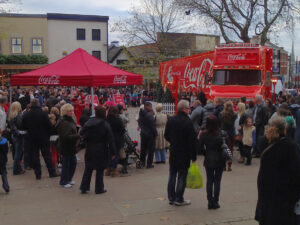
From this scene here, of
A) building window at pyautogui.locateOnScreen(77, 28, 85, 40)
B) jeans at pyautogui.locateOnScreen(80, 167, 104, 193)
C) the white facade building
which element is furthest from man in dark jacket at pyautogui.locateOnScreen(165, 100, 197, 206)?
building window at pyautogui.locateOnScreen(77, 28, 85, 40)

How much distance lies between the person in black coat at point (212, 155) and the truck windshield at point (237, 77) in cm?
1051

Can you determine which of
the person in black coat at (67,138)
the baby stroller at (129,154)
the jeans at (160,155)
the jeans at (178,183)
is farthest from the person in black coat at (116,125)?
the jeans at (178,183)

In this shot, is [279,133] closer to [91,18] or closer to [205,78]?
[205,78]

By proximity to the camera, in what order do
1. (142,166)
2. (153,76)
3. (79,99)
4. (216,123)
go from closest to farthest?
(216,123) < (142,166) < (79,99) < (153,76)

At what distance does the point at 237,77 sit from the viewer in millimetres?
16172

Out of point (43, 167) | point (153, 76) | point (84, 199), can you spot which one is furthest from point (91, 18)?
point (84, 199)

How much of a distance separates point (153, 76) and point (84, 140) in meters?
28.0

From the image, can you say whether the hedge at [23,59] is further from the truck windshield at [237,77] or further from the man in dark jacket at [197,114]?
the man in dark jacket at [197,114]

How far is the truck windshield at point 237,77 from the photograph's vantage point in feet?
52.0

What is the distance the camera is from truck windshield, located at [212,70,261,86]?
52.0ft

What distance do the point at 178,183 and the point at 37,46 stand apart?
131ft

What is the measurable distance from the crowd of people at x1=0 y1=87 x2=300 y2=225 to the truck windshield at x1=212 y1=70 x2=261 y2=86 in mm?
5278

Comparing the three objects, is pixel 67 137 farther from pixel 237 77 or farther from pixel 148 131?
pixel 237 77

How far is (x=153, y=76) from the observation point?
113 ft
